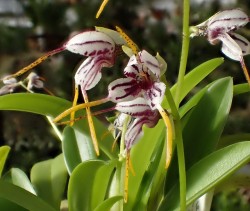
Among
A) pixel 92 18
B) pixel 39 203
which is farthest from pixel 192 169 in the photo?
pixel 92 18

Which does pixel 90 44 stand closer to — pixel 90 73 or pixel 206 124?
pixel 90 73

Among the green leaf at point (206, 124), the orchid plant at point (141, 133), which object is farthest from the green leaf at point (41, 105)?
the green leaf at point (206, 124)

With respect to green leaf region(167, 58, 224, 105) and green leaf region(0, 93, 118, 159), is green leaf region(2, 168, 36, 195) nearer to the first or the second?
green leaf region(0, 93, 118, 159)

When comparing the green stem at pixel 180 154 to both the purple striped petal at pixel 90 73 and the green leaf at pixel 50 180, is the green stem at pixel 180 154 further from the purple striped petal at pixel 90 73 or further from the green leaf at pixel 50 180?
the green leaf at pixel 50 180

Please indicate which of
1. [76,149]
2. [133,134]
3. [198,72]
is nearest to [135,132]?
[133,134]

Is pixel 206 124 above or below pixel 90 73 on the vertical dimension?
below

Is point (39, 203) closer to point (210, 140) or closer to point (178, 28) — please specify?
point (210, 140)

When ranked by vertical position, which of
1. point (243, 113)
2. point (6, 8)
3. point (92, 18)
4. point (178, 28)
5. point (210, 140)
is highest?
point (6, 8)
